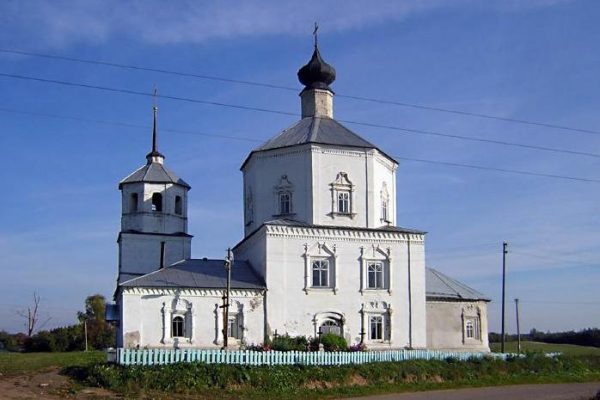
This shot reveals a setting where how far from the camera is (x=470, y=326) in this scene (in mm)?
34031

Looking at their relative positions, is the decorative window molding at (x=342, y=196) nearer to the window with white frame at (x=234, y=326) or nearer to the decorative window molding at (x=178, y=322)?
the window with white frame at (x=234, y=326)

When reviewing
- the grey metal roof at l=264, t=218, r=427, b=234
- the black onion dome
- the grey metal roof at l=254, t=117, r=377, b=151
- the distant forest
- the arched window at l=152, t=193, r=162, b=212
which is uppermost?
the black onion dome

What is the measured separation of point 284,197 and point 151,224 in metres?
7.11

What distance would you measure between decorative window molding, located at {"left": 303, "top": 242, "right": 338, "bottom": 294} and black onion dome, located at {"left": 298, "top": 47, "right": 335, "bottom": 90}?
321 inches

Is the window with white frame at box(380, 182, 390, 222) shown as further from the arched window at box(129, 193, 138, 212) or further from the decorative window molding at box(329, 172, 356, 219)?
the arched window at box(129, 193, 138, 212)

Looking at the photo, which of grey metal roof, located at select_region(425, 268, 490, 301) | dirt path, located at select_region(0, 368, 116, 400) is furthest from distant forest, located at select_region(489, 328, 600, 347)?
dirt path, located at select_region(0, 368, 116, 400)

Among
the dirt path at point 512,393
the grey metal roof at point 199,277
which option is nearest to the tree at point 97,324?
the grey metal roof at point 199,277

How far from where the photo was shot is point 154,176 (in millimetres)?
35812

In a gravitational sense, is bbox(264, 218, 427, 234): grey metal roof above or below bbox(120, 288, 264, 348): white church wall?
above

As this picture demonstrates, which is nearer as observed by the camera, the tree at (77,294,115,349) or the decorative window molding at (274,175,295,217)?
the decorative window molding at (274,175,295,217)

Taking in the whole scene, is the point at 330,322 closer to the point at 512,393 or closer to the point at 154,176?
the point at 512,393

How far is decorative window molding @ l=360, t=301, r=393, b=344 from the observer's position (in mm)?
30594

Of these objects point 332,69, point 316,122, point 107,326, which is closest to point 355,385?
point 316,122

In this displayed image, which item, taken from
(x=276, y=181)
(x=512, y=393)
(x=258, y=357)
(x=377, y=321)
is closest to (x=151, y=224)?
(x=276, y=181)
